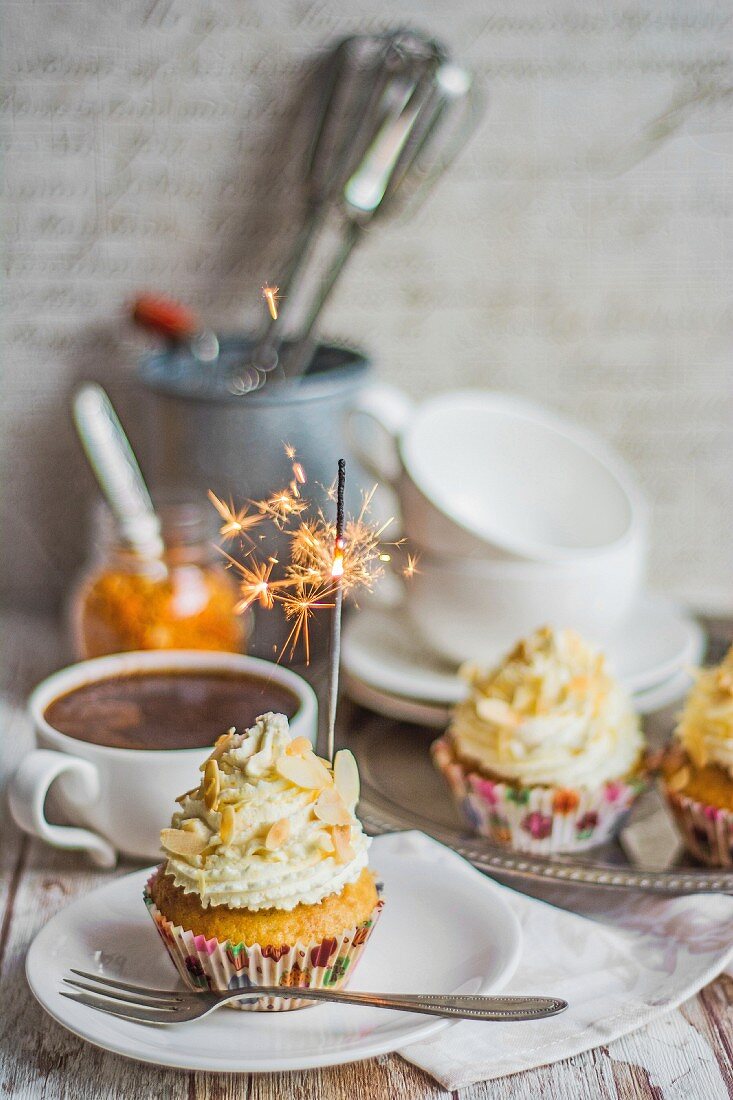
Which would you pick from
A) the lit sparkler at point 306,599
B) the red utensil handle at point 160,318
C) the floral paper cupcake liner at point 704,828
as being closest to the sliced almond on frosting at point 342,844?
the lit sparkler at point 306,599

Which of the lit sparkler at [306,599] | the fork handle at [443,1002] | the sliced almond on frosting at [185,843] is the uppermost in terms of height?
the lit sparkler at [306,599]

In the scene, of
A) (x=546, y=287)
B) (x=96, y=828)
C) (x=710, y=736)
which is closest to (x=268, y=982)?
(x=96, y=828)

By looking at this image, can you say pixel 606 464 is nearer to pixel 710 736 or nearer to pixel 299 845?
pixel 710 736

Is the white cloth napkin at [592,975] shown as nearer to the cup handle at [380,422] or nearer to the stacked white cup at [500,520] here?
the stacked white cup at [500,520]

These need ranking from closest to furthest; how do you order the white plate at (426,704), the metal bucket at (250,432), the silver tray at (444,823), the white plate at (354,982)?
the white plate at (354,982) < the silver tray at (444,823) < the white plate at (426,704) < the metal bucket at (250,432)

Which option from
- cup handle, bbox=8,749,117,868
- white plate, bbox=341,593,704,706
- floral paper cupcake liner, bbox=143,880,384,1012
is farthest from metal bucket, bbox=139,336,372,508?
floral paper cupcake liner, bbox=143,880,384,1012
